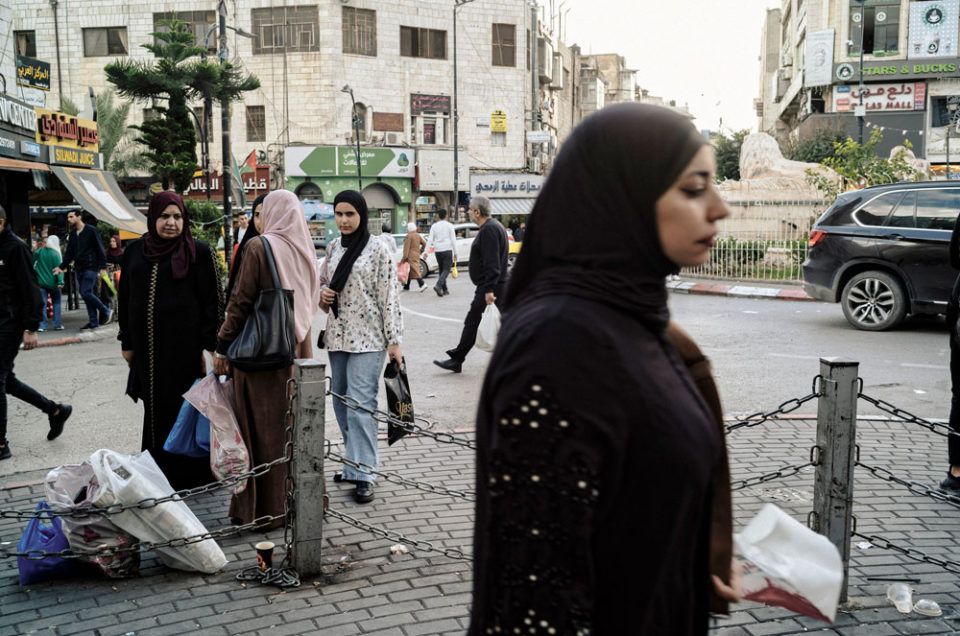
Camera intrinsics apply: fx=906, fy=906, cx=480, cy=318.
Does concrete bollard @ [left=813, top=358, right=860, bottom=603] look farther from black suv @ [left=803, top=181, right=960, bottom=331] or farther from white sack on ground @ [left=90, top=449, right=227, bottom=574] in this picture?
black suv @ [left=803, top=181, right=960, bottom=331]

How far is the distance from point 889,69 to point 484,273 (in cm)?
4411

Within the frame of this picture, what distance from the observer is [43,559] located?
4.43 m

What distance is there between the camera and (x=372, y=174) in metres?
45.2

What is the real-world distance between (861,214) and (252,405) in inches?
389

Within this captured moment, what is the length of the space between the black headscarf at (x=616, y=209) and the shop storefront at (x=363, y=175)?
4273cm

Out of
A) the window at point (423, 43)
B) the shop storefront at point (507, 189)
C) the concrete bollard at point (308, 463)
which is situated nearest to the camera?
the concrete bollard at point (308, 463)

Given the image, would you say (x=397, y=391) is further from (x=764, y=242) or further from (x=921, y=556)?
(x=764, y=242)

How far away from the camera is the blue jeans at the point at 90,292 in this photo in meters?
14.4

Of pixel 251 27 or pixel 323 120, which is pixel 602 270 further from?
pixel 251 27

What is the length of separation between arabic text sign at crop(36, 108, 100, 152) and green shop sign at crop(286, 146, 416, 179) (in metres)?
25.6

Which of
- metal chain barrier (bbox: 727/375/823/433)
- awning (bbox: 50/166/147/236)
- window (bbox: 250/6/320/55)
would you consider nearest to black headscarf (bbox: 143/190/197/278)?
metal chain barrier (bbox: 727/375/823/433)

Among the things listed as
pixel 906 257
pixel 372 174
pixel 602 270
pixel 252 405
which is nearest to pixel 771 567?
pixel 602 270

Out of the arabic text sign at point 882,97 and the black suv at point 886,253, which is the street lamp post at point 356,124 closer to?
the arabic text sign at point 882,97

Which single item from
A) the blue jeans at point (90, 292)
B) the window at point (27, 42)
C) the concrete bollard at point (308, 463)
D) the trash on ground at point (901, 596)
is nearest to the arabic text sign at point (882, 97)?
the blue jeans at point (90, 292)
